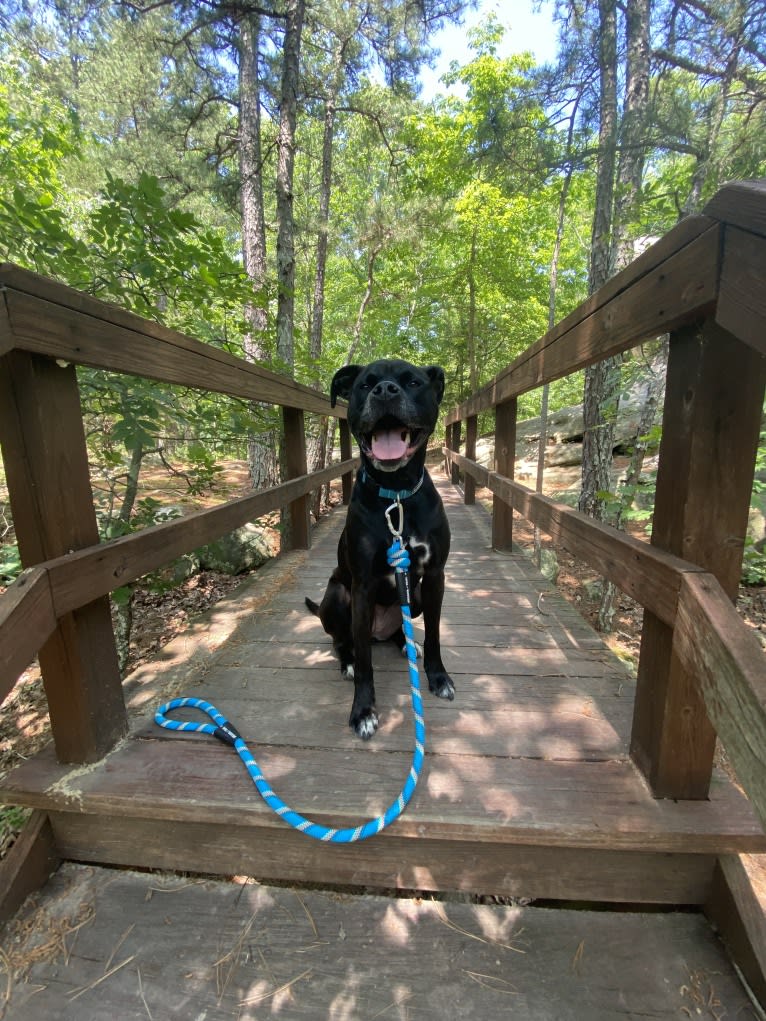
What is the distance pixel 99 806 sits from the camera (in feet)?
4.27

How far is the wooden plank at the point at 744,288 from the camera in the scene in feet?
2.64

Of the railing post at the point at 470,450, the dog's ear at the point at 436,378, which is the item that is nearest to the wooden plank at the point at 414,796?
the dog's ear at the point at 436,378

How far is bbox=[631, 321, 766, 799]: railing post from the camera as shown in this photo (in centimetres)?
106

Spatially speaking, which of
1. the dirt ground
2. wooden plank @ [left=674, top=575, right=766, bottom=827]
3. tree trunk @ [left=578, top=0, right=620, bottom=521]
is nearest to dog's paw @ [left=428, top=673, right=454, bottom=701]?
the dirt ground

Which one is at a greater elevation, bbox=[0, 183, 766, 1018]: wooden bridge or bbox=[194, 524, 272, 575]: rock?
bbox=[0, 183, 766, 1018]: wooden bridge

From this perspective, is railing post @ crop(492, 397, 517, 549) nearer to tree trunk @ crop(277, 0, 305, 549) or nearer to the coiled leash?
the coiled leash

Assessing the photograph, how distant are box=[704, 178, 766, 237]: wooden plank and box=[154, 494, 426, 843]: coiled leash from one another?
1206mm

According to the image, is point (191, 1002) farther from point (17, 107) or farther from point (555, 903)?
point (17, 107)

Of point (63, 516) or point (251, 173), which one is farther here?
point (251, 173)

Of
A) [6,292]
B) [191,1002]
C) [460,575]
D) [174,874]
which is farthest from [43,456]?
[460,575]

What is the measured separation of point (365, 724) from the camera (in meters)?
1.66

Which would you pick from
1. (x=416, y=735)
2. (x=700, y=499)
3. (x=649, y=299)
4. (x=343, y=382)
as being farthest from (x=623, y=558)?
(x=343, y=382)

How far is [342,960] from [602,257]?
6304mm

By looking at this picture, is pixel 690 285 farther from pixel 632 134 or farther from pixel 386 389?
pixel 632 134
